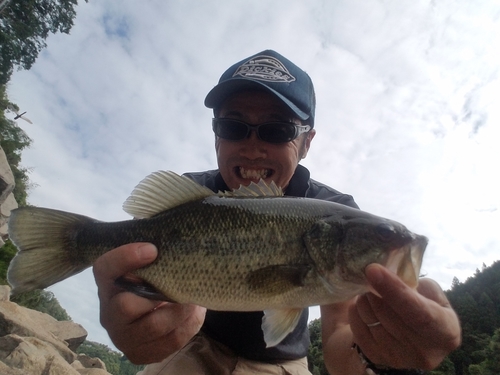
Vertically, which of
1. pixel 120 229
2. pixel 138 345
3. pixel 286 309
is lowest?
pixel 138 345

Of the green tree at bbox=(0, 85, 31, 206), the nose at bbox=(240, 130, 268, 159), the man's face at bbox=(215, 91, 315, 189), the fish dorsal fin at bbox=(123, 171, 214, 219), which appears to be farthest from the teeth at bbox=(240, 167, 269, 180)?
the green tree at bbox=(0, 85, 31, 206)

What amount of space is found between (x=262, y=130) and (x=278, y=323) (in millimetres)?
2149

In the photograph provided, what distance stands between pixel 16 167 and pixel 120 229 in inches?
1502

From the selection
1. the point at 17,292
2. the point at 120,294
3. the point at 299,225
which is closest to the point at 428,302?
the point at 299,225

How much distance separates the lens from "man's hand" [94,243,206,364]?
2.19 meters

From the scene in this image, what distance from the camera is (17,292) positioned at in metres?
2.35

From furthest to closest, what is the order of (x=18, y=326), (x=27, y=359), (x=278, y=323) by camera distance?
1. (x=18, y=326)
2. (x=27, y=359)
3. (x=278, y=323)

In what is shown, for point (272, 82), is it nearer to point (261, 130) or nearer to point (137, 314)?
point (261, 130)

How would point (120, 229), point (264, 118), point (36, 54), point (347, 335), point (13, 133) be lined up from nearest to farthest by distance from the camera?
point (120, 229) → point (347, 335) → point (264, 118) → point (36, 54) → point (13, 133)

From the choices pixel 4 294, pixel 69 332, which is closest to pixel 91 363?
pixel 69 332

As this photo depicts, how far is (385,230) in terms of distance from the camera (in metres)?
2.05

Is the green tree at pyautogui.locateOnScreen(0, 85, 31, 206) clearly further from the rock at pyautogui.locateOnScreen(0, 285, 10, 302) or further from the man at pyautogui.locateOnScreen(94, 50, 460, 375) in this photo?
the man at pyautogui.locateOnScreen(94, 50, 460, 375)

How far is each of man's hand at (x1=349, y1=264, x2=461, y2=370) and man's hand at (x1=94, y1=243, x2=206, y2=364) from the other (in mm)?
1167

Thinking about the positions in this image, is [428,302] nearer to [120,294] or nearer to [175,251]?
[175,251]
